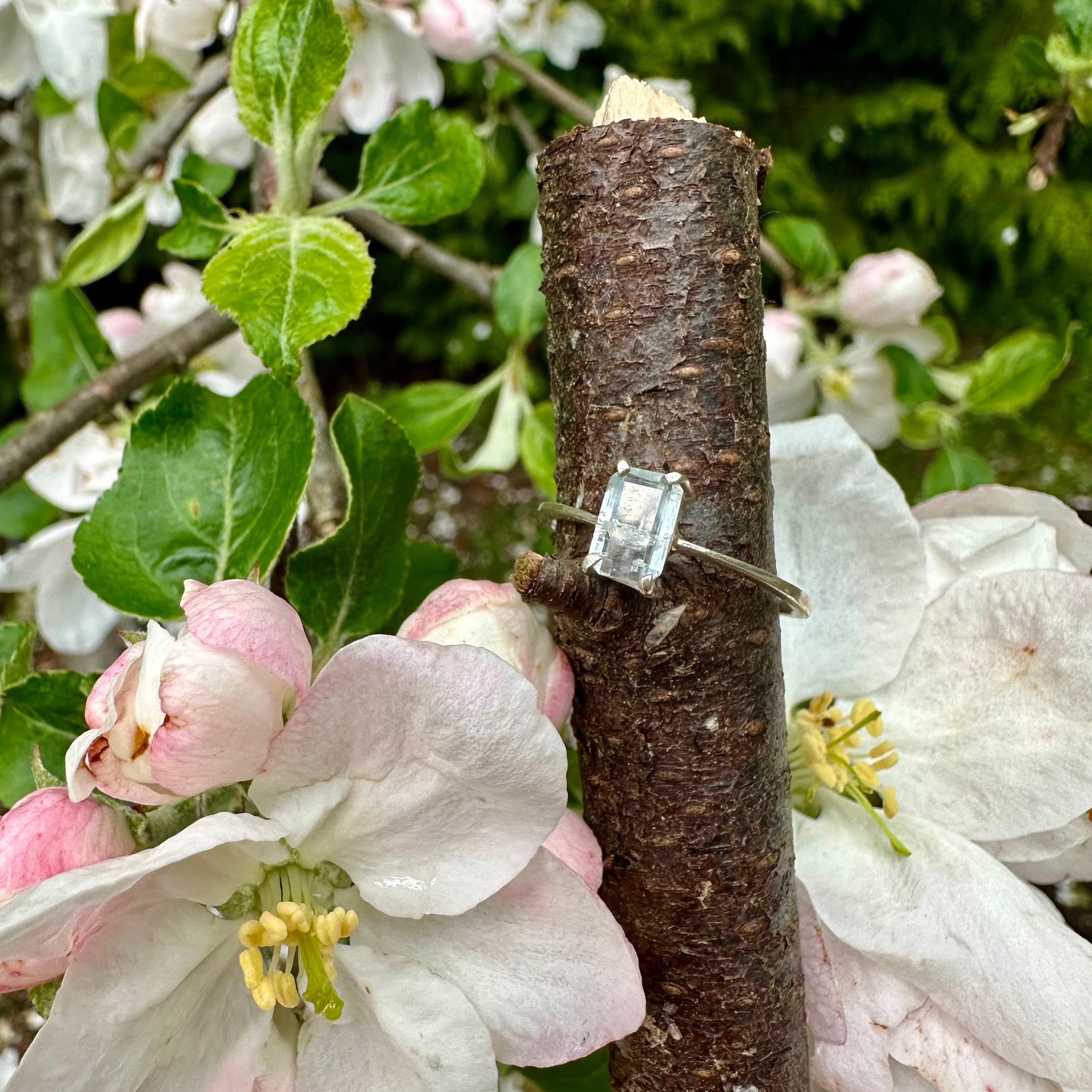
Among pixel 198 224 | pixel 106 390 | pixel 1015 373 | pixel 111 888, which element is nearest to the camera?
pixel 111 888

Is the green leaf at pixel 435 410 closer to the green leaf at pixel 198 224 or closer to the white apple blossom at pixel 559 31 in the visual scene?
the green leaf at pixel 198 224

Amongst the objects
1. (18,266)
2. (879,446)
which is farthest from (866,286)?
(18,266)

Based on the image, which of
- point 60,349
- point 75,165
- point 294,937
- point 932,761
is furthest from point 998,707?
point 75,165

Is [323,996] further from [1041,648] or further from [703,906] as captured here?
[1041,648]

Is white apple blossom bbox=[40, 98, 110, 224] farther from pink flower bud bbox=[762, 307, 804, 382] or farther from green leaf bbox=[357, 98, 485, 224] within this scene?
pink flower bud bbox=[762, 307, 804, 382]

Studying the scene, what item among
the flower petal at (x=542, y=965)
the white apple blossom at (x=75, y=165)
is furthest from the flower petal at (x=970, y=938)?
the white apple blossom at (x=75, y=165)

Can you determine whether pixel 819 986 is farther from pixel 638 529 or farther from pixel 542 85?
pixel 542 85

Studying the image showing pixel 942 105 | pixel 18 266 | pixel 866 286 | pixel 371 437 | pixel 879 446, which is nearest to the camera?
pixel 371 437
